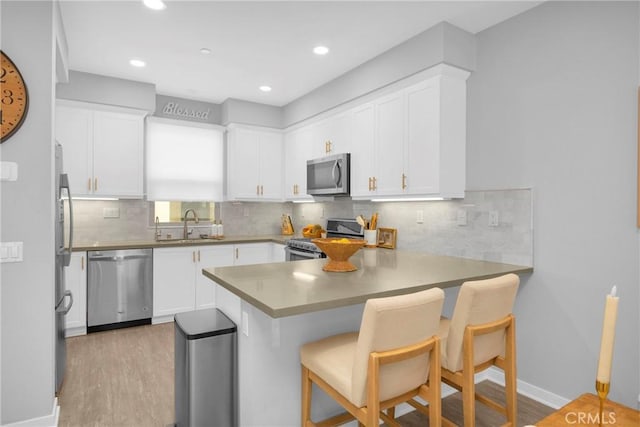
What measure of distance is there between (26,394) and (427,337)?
2.25 meters

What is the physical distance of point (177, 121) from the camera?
462 cm

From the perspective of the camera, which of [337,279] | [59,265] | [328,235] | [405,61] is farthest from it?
[328,235]

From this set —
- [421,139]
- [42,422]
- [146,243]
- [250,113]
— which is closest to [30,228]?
[42,422]

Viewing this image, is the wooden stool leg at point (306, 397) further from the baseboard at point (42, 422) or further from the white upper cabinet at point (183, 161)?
the white upper cabinet at point (183, 161)

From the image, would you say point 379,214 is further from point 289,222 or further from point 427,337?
point 427,337

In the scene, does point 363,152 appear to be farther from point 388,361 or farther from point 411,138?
point 388,361

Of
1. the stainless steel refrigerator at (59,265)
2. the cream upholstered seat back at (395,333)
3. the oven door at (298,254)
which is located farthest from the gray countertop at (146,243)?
the cream upholstered seat back at (395,333)

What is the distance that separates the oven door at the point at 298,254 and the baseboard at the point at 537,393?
1730mm

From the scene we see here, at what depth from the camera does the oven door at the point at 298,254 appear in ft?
11.7

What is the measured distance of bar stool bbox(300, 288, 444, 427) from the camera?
131cm

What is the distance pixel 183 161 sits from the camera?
4719 mm

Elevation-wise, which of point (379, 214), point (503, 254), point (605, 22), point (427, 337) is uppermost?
point (605, 22)

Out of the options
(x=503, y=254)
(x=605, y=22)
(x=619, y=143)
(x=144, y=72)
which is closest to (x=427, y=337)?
(x=503, y=254)

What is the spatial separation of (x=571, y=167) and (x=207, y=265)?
365cm
